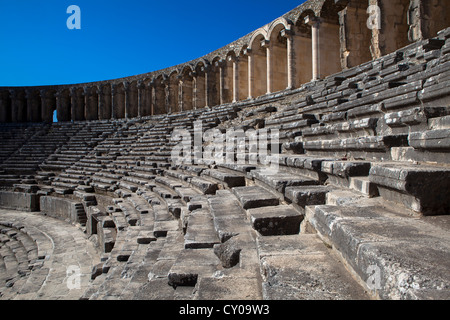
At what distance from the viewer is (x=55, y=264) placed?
707cm

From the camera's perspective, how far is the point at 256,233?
9.01 ft

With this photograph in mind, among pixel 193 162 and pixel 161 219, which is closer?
pixel 161 219

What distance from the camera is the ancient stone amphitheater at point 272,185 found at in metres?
1.76

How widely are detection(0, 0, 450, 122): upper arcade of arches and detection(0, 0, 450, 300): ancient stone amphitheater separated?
75 mm

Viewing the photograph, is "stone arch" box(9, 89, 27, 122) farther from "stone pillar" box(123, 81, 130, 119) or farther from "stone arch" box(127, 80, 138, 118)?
"stone arch" box(127, 80, 138, 118)

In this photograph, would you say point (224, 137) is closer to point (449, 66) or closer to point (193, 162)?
point (193, 162)

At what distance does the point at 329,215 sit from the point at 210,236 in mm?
1408

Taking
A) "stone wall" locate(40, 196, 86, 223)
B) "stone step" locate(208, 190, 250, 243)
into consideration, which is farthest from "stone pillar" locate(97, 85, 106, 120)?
"stone step" locate(208, 190, 250, 243)

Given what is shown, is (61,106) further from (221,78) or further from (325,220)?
(325,220)

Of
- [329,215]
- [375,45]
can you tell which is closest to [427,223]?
[329,215]

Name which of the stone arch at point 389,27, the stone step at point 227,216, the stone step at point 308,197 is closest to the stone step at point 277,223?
the stone step at point 308,197

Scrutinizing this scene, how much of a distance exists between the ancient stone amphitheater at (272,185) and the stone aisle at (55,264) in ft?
0.15

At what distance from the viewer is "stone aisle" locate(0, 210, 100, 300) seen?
5664 mm
